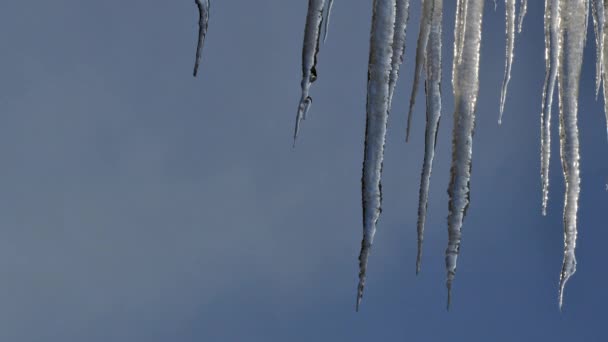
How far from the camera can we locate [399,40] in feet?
5.75

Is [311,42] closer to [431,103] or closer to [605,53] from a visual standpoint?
[431,103]

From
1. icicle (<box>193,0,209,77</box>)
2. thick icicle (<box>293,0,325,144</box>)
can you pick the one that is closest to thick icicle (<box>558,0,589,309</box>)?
thick icicle (<box>293,0,325,144</box>)

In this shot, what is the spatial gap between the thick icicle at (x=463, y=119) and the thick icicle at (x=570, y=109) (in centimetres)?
24

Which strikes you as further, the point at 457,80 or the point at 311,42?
the point at 457,80

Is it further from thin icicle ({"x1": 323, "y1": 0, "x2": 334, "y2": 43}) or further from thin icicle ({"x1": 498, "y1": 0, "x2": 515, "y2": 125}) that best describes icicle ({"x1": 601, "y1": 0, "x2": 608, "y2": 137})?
thin icicle ({"x1": 323, "y1": 0, "x2": 334, "y2": 43})

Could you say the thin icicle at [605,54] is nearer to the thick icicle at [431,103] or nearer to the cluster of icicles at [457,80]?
the cluster of icicles at [457,80]

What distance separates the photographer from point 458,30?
201cm

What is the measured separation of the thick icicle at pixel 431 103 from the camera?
1854 mm

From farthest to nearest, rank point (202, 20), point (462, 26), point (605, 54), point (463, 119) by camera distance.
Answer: point (605, 54)
point (462, 26)
point (463, 119)
point (202, 20)

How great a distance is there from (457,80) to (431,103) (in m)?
0.09

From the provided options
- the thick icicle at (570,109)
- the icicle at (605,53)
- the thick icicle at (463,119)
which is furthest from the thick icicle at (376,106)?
the icicle at (605,53)

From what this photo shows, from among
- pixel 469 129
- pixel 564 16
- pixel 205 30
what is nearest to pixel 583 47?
pixel 564 16

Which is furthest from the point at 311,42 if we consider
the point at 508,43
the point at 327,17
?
the point at 508,43

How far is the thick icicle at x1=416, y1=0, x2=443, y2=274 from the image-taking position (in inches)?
73.0
